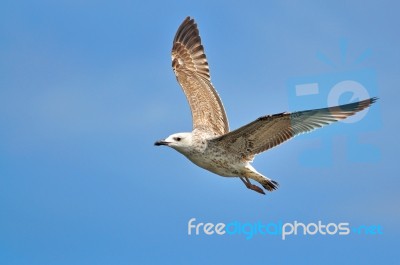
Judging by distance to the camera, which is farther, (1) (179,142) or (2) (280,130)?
(1) (179,142)

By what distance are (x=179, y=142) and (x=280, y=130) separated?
170 cm

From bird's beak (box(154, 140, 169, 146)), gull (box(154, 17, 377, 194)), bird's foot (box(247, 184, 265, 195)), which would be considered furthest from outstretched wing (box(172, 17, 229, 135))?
bird's foot (box(247, 184, 265, 195))

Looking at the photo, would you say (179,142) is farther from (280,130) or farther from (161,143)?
(280,130)

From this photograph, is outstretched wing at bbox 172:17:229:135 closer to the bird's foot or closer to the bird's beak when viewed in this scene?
the bird's beak

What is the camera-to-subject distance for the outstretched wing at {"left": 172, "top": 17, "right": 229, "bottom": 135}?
45.3ft

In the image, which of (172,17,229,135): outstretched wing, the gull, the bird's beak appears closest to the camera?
the gull

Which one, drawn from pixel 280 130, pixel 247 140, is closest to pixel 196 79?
pixel 247 140

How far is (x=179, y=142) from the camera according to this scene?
12.4 metres

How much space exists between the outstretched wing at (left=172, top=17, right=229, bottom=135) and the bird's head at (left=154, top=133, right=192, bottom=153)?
0.99m

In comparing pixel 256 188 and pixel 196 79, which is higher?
pixel 196 79

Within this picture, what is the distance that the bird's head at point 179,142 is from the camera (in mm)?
12411

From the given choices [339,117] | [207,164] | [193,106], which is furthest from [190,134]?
[339,117]

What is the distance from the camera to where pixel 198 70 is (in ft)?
51.2

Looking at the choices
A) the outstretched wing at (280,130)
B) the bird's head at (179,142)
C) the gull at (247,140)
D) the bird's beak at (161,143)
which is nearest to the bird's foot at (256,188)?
the gull at (247,140)
